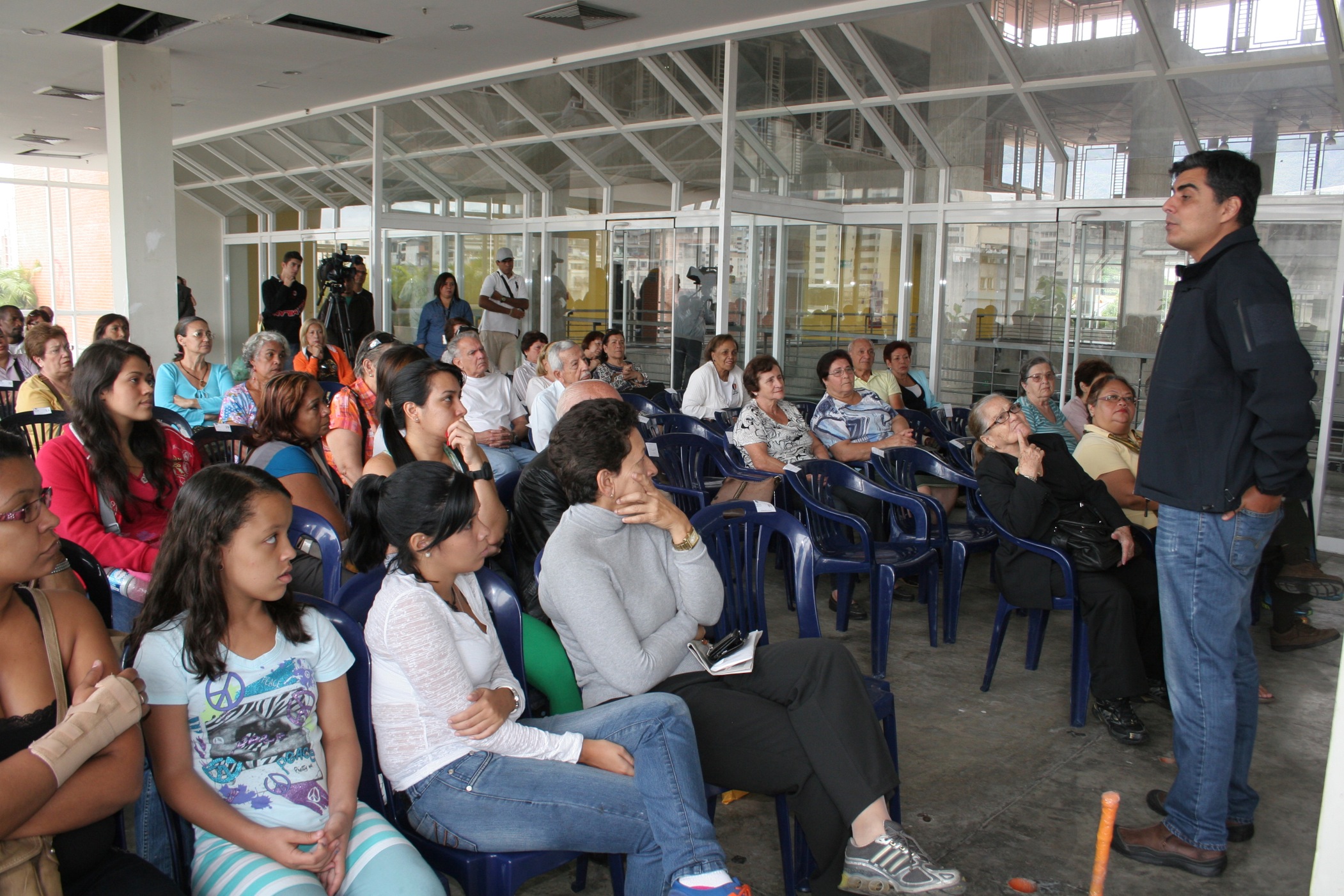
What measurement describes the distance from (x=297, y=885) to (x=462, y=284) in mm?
11017

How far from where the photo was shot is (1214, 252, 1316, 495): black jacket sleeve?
2.25 m

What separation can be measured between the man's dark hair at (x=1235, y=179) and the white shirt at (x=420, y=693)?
2.08 meters

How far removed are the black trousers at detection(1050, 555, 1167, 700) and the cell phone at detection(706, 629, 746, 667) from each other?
164 centimetres

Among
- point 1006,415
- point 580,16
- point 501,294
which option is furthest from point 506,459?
point 501,294

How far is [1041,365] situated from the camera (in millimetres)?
4977

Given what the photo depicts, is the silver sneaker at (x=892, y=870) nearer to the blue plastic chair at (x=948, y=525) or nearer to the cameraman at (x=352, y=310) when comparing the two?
the blue plastic chair at (x=948, y=525)

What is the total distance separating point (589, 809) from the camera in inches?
73.3

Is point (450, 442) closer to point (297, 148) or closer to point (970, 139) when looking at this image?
point (970, 139)

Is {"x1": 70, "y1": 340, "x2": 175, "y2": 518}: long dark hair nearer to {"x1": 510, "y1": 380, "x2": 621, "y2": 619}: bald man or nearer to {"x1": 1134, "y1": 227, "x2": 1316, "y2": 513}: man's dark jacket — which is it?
{"x1": 510, "y1": 380, "x2": 621, "y2": 619}: bald man

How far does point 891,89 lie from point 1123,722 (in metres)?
5.60

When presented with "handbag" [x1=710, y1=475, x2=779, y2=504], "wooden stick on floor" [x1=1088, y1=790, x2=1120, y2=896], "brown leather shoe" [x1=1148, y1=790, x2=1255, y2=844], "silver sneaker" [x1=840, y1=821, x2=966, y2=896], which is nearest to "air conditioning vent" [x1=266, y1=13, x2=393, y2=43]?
"handbag" [x1=710, y1=475, x2=779, y2=504]

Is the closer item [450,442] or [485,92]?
[450,442]

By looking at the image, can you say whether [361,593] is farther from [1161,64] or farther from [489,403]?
[1161,64]

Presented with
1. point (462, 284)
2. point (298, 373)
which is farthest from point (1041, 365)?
point (462, 284)
